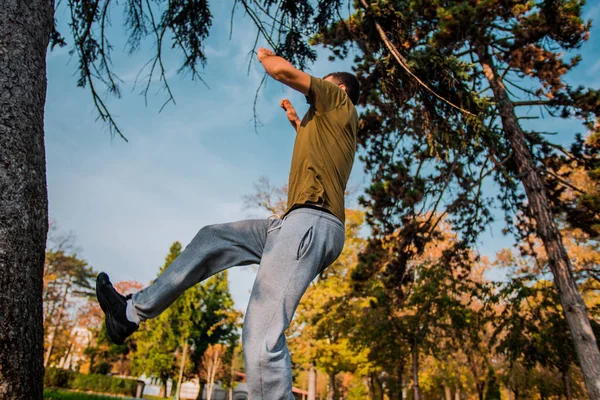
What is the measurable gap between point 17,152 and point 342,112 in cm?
159

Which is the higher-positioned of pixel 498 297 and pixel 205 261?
pixel 498 297

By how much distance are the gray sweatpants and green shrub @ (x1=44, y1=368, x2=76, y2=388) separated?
28579mm

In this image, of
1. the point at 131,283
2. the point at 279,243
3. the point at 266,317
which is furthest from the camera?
the point at 131,283

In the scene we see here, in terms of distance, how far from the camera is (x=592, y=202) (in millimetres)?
7559

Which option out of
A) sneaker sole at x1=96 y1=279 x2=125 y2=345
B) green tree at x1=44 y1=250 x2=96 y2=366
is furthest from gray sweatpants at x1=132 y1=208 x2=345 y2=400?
green tree at x1=44 y1=250 x2=96 y2=366

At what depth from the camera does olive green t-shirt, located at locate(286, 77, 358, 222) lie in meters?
1.81

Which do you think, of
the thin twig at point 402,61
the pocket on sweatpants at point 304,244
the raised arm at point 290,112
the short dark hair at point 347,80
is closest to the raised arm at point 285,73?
the short dark hair at point 347,80

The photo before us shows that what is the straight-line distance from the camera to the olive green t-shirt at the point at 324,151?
1.81 metres

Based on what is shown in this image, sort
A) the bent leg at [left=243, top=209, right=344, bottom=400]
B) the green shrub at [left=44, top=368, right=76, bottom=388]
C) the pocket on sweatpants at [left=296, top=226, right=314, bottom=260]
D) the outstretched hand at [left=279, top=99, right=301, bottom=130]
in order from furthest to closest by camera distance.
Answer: the green shrub at [left=44, top=368, right=76, bottom=388] < the outstretched hand at [left=279, top=99, right=301, bottom=130] < the pocket on sweatpants at [left=296, top=226, right=314, bottom=260] < the bent leg at [left=243, top=209, right=344, bottom=400]

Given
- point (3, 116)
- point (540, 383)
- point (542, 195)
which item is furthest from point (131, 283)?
point (3, 116)

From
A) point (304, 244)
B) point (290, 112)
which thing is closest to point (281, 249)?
point (304, 244)

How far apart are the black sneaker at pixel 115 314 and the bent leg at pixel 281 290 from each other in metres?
0.61

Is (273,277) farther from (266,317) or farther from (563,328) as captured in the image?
(563,328)

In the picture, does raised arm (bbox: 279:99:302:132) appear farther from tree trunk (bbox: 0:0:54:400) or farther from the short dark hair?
tree trunk (bbox: 0:0:54:400)
